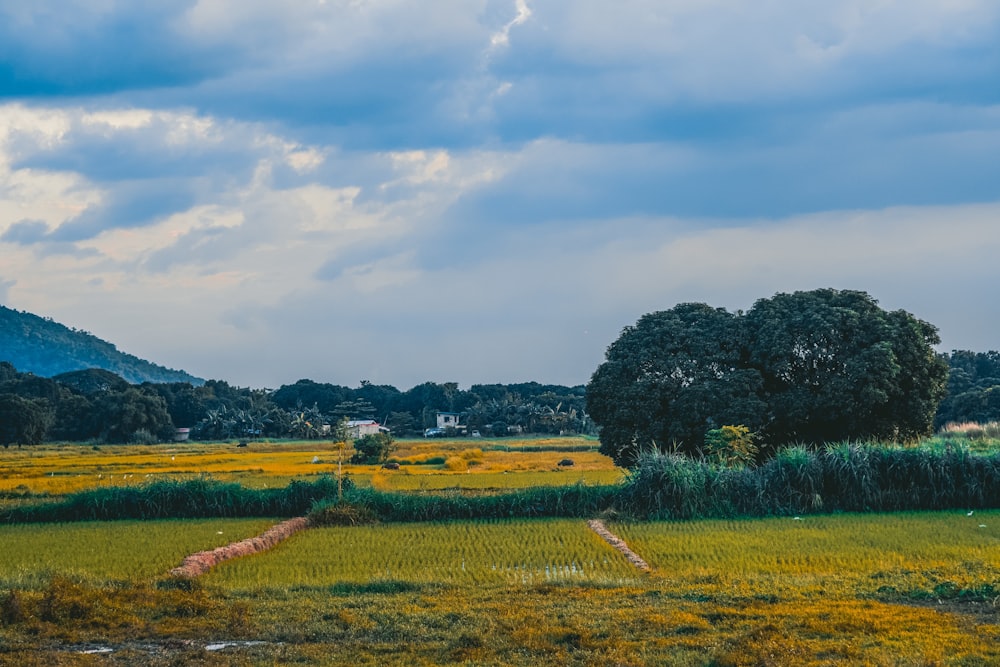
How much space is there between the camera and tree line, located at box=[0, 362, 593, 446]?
70.9 m

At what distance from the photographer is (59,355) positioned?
18375cm

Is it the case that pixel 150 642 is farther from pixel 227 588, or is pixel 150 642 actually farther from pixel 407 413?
pixel 407 413

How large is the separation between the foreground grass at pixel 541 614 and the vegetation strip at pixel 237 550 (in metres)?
0.46

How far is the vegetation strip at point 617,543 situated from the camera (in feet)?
48.1

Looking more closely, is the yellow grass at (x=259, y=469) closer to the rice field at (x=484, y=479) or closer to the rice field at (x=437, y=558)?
the rice field at (x=484, y=479)

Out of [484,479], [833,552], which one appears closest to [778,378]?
[484,479]

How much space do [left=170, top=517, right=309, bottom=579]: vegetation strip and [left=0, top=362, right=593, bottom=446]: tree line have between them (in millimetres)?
46732

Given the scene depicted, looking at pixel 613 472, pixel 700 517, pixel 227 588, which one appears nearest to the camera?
pixel 227 588

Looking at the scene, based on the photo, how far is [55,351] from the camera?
604 feet

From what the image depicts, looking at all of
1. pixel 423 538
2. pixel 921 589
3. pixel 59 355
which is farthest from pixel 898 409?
pixel 59 355

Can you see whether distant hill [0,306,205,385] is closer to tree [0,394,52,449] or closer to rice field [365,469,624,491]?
tree [0,394,52,449]

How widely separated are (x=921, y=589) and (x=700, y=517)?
11306 millimetres

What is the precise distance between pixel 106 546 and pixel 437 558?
6.95 meters

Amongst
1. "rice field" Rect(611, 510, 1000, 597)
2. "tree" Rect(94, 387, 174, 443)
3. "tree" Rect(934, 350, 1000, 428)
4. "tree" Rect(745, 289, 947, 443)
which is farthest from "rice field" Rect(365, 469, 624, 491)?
"tree" Rect(94, 387, 174, 443)
